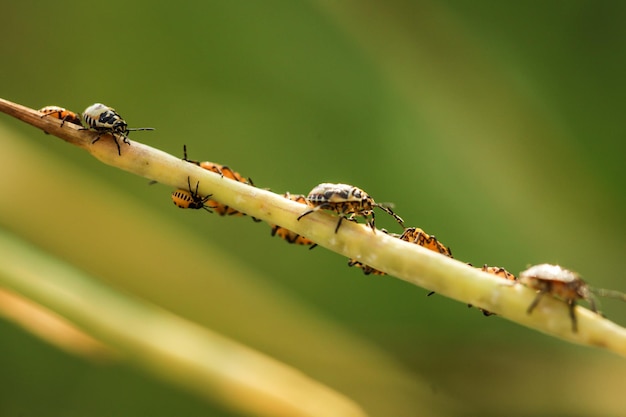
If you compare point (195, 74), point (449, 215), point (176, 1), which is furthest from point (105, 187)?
point (449, 215)

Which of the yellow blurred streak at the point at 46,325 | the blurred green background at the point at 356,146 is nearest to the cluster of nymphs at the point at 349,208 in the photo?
the yellow blurred streak at the point at 46,325

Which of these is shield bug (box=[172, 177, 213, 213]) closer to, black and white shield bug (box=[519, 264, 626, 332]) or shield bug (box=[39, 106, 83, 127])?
shield bug (box=[39, 106, 83, 127])

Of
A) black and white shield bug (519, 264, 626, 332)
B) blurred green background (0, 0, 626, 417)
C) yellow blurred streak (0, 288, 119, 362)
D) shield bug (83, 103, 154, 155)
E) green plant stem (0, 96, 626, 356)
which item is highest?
blurred green background (0, 0, 626, 417)

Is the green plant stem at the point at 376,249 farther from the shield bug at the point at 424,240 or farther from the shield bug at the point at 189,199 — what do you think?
the shield bug at the point at 424,240

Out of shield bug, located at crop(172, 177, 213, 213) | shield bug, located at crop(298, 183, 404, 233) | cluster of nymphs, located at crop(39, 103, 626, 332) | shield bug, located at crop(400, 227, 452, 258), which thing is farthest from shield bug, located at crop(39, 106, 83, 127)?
shield bug, located at crop(400, 227, 452, 258)

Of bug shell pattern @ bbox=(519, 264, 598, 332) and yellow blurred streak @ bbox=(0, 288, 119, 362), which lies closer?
bug shell pattern @ bbox=(519, 264, 598, 332)
